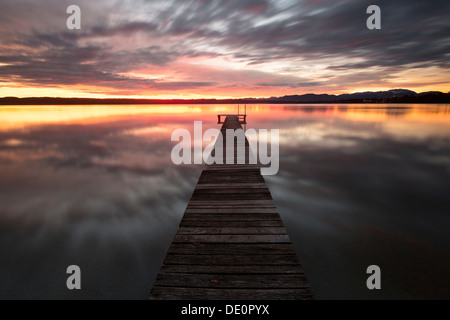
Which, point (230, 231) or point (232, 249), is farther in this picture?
A: point (230, 231)

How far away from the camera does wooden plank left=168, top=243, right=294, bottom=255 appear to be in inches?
149

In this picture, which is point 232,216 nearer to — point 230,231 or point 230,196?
point 230,231

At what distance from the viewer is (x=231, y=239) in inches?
164

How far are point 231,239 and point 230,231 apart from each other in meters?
0.28

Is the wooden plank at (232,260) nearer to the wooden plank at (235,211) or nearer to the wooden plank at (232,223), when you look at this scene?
the wooden plank at (232,223)

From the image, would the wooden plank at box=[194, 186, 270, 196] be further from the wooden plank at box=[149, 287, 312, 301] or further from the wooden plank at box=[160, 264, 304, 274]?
the wooden plank at box=[149, 287, 312, 301]

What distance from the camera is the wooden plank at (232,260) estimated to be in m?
3.51

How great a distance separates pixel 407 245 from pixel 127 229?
7.31 metres

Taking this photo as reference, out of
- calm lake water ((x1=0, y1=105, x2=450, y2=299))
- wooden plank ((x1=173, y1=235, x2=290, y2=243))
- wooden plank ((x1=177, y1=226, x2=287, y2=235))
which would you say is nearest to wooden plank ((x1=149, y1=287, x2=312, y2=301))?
wooden plank ((x1=173, y1=235, x2=290, y2=243))

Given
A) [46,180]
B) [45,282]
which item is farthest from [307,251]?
[46,180]

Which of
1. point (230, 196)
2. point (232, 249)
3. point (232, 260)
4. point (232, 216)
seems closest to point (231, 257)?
point (232, 260)

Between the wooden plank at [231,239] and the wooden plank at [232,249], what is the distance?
0.12 m

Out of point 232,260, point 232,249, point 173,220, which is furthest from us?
point 173,220

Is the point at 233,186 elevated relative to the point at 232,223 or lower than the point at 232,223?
elevated
